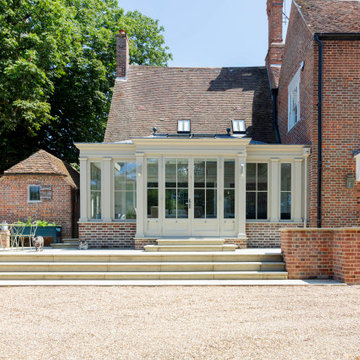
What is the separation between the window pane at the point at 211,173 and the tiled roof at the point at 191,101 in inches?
115

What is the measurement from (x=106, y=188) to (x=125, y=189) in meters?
0.59

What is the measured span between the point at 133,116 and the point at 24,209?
17.8 ft

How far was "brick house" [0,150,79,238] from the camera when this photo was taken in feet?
40.2

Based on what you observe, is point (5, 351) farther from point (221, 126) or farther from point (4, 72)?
point (4, 72)

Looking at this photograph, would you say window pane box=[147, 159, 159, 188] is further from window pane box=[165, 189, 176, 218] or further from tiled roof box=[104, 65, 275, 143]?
tiled roof box=[104, 65, 275, 143]

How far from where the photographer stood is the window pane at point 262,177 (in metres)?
10.7

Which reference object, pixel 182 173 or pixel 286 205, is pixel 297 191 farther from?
pixel 182 173

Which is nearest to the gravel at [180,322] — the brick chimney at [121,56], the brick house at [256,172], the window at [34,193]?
the brick house at [256,172]

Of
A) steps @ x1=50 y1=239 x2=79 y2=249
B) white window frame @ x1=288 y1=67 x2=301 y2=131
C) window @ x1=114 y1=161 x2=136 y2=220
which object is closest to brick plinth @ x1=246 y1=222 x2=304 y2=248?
white window frame @ x1=288 y1=67 x2=301 y2=131

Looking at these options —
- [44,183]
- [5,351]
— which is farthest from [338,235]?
[44,183]

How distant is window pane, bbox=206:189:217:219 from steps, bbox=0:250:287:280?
1.82m

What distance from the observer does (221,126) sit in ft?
43.2

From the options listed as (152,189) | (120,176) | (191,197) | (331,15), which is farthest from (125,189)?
(331,15)

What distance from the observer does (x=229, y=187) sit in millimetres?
10320
